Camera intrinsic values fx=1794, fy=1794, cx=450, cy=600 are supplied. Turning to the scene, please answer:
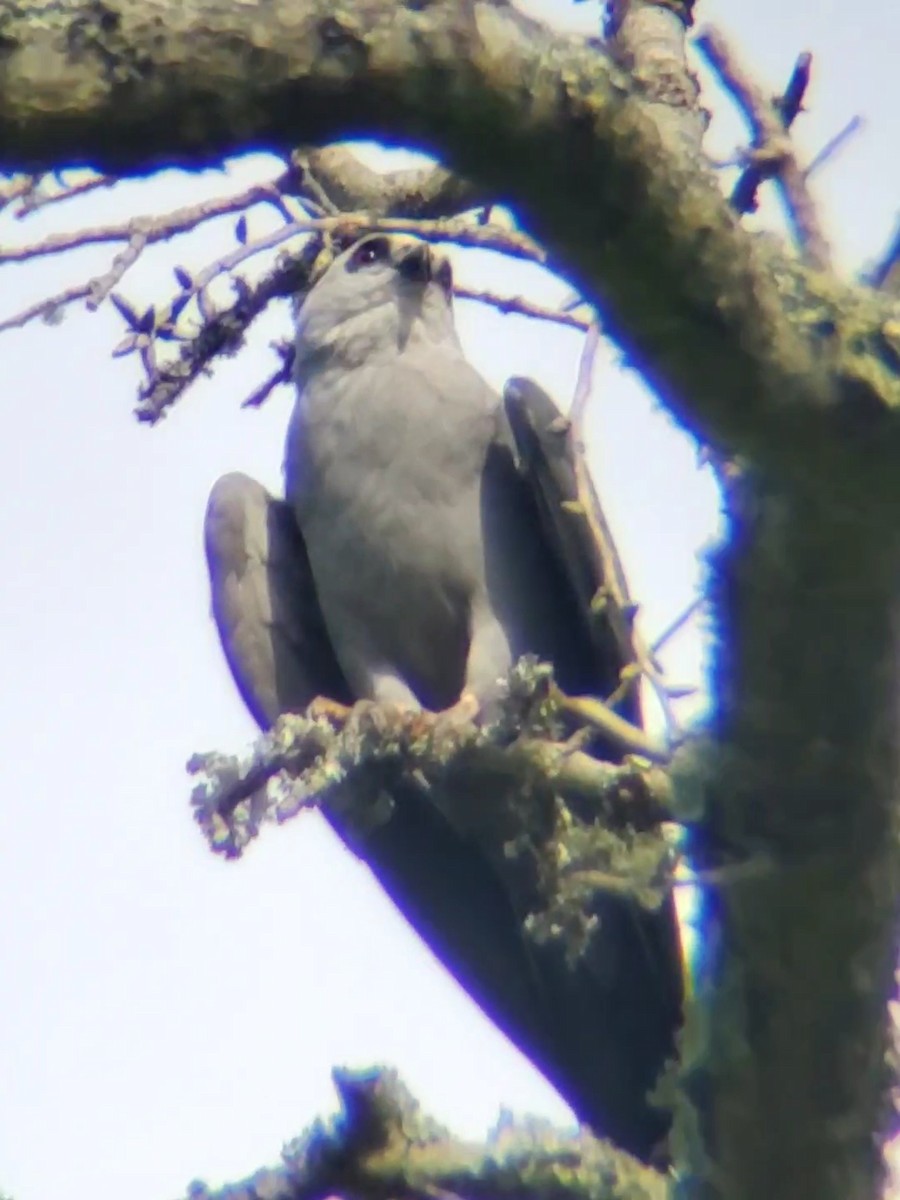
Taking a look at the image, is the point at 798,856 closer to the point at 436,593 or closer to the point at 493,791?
the point at 493,791

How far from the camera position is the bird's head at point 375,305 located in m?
6.48

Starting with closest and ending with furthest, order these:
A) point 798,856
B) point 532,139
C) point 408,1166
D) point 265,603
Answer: point 532,139 → point 798,856 → point 408,1166 → point 265,603

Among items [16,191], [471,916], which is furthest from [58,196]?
[471,916]

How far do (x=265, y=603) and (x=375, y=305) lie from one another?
1193mm

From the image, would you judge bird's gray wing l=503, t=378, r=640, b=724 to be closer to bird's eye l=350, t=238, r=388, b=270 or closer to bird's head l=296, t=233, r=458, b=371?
bird's head l=296, t=233, r=458, b=371

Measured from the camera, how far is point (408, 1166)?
3371 millimetres

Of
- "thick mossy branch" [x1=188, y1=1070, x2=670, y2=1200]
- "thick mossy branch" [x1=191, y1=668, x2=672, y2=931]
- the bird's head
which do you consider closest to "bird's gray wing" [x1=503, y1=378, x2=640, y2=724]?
"thick mossy branch" [x1=191, y1=668, x2=672, y2=931]

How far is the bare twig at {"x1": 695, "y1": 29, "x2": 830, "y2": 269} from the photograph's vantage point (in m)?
3.98

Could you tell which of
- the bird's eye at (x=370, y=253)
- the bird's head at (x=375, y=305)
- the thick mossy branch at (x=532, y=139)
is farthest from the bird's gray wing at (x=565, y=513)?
the thick mossy branch at (x=532, y=139)

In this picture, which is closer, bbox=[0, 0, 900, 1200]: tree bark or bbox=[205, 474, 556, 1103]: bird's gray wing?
bbox=[0, 0, 900, 1200]: tree bark

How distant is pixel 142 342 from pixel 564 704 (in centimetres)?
210

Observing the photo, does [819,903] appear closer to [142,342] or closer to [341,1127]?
[341,1127]

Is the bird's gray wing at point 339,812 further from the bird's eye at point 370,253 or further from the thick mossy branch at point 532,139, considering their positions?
the thick mossy branch at point 532,139

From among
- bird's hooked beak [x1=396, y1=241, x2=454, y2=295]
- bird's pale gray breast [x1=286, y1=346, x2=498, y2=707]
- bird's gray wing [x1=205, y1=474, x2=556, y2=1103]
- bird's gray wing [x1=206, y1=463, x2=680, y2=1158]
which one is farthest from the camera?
bird's hooked beak [x1=396, y1=241, x2=454, y2=295]
